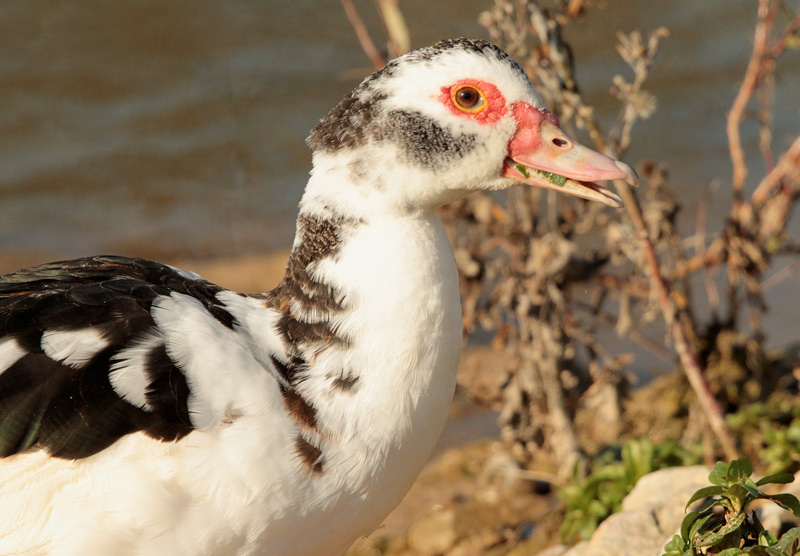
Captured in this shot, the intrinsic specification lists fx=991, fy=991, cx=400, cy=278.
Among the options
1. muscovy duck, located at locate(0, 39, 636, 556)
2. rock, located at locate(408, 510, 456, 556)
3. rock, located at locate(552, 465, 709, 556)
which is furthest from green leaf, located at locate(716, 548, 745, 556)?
rock, located at locate(408, 510, 456, 556)

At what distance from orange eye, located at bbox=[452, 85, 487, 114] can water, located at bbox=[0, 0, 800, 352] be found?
5.61m

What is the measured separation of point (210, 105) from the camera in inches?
440

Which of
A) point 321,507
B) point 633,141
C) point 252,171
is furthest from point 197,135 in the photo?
→ point 321,507

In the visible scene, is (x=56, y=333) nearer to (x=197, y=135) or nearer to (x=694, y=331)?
(x=694, y=331)

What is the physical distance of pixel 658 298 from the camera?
4625 mm

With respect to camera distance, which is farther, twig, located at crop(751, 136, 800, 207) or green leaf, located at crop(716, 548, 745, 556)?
twig, located at crop(751, 136, 800, 207)

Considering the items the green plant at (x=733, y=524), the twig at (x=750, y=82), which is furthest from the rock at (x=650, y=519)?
the twig at (x=750, y=82)

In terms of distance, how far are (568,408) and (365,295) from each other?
2409 millimetres

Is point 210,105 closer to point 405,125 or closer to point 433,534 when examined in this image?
point 433,534

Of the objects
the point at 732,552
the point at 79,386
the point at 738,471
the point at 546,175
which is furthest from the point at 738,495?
the point at 79,386

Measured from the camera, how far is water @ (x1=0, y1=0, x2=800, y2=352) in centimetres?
947

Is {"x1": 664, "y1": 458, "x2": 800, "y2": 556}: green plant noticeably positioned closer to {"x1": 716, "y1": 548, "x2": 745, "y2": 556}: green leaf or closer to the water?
{"x1": 716, "y1": 548, "x2": 745, "y2": 556}: green leaf

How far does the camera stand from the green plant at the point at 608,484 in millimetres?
4508

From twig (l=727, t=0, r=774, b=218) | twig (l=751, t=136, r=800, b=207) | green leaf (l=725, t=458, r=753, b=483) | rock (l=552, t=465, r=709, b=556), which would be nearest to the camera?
green leaf (l=725, t=458, r=753, b=483)
